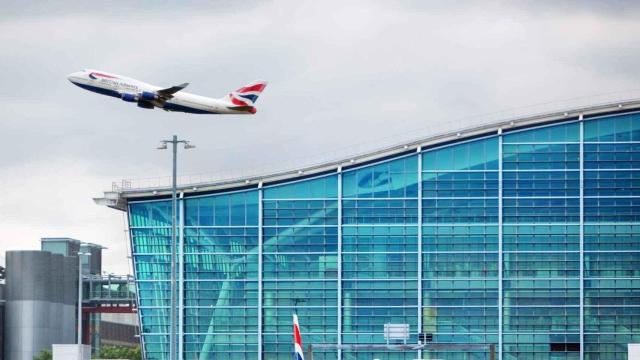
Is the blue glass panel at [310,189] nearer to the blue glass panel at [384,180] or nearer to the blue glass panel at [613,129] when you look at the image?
the blue glass panel at [384,180]

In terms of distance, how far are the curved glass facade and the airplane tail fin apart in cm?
980

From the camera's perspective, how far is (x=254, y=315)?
176 metres

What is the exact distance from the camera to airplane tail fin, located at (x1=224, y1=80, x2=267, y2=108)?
171 m

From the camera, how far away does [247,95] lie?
173m

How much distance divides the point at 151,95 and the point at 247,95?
15.3m

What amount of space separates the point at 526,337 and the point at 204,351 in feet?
106

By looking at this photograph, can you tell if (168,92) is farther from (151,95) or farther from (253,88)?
(253,88)

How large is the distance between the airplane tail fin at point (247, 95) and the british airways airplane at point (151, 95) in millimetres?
6288

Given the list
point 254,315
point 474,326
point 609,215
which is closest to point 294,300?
point 254,315

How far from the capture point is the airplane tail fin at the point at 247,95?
17138 centimetres

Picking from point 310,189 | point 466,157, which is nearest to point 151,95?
point 310,189

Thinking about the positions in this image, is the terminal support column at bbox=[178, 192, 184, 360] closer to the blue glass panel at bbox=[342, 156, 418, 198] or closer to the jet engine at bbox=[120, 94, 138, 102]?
the blue glass panel at bbox=[342, 156, 418, 198]

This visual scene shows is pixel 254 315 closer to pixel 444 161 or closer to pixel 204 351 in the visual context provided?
pixel 204 351

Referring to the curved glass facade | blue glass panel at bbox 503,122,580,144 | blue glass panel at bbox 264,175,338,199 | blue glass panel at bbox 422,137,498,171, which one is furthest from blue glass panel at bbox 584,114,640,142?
blue glass panel at bbox 264,175,338,199
